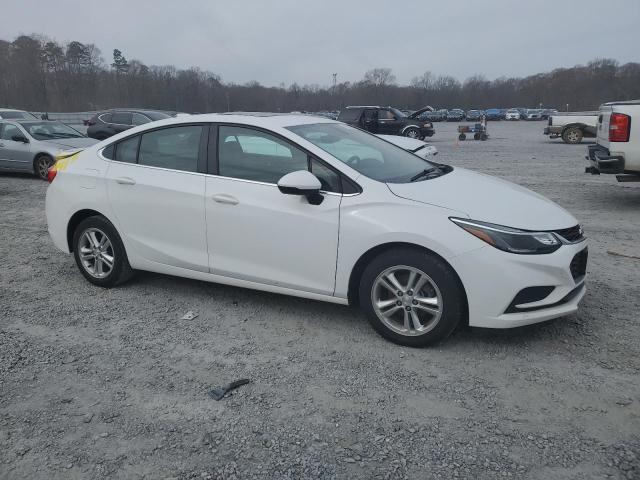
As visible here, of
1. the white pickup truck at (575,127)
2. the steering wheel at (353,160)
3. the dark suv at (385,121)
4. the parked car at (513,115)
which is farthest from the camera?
the parked car at (513,115)

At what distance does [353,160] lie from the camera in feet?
13.5

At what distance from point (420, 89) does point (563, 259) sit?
384 feet

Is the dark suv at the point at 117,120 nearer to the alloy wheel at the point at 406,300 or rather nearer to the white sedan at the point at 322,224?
the white sedan at the point at 322,224

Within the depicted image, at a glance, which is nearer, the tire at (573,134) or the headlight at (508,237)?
the headlight at (508,237)

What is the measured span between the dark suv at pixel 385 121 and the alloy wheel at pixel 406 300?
20.4m

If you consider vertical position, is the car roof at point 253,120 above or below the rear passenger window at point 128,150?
above

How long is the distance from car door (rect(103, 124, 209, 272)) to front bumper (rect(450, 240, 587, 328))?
215 centimetres

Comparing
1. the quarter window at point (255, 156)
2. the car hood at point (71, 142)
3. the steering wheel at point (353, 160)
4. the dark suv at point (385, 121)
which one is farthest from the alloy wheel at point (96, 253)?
the dark suv at point (385, 121)

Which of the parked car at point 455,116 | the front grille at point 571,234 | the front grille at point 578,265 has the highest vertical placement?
the parked car at point 455,116

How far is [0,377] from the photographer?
3420mm

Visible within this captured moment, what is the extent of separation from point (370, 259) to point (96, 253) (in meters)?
2.74

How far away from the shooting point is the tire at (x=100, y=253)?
190 inches

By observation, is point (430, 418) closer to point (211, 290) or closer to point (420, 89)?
point (211, 290)

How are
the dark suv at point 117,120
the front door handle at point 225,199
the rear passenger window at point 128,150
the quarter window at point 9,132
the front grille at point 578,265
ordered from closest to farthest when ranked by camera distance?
the front grille at point 578,265, the front door handle at point 225,199, the rear passenger window at point 128,150, the quarter window at point 9,132, the dark suv at point 117,120
